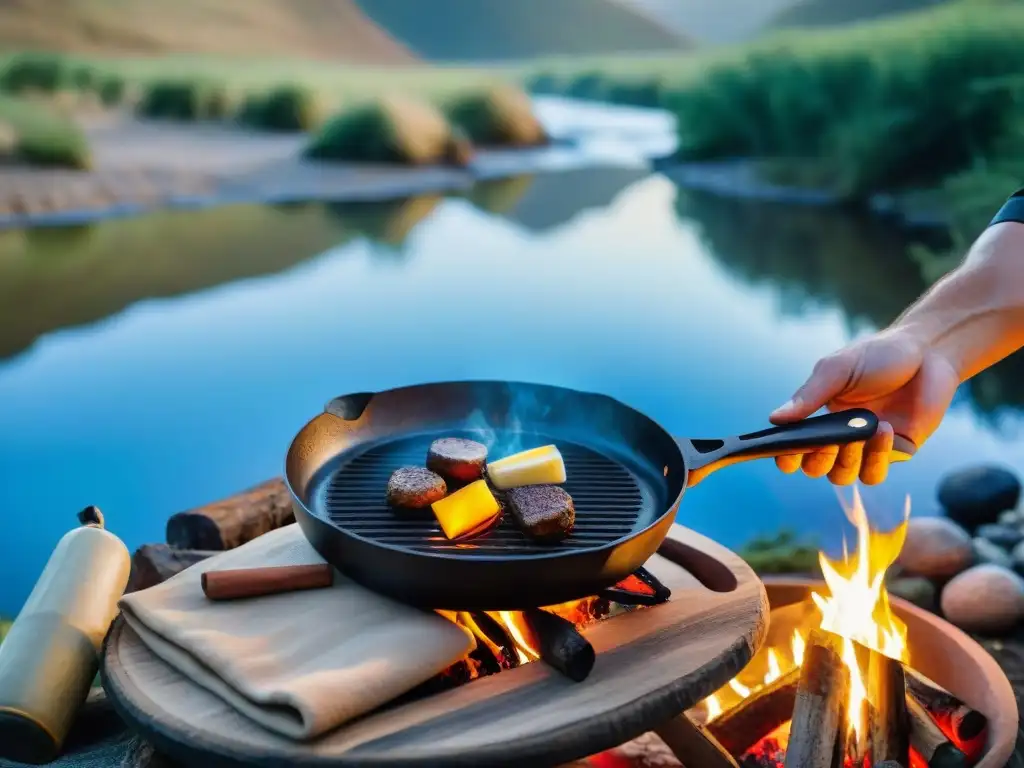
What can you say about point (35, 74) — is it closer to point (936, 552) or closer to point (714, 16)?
point (714, 16)

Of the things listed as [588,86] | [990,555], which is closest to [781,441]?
[990,555]

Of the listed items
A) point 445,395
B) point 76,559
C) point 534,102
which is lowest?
point 76,559

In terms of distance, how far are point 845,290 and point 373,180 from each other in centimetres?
307

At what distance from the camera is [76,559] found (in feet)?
4.61

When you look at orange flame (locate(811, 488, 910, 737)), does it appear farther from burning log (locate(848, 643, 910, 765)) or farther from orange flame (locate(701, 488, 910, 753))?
burning log (locate(848, 643, 910, 765))

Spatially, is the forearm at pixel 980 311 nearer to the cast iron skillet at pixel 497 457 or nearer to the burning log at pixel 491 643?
the cast iron skillet at pixel 497 457

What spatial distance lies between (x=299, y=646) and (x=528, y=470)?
1.37 feet

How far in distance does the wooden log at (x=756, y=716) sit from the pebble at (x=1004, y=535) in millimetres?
1771

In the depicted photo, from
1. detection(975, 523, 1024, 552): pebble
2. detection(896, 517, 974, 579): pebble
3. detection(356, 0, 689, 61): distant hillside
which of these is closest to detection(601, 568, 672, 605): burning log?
detection(896, 517, 974, 579): pebble

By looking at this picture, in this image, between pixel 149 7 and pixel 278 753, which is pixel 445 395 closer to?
pixel 278 753

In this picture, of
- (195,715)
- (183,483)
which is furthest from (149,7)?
(195,715)

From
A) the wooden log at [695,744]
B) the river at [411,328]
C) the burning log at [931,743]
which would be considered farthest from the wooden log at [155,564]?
the river at [411,328]

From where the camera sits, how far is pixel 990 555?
278 centimetres

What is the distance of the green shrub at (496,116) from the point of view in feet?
20.8
